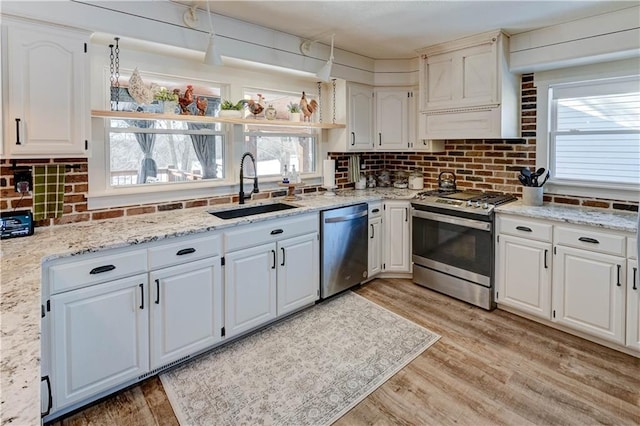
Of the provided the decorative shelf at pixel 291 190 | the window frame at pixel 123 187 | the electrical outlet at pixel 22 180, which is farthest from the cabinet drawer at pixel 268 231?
the electrical outlet at pixel 22 180

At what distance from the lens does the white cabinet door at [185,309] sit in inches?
91.1

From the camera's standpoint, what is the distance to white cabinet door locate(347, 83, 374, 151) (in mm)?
4062

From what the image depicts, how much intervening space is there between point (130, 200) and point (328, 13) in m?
2.12

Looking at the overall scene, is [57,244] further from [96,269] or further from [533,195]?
[533,195]

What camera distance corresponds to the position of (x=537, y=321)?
3105 mm

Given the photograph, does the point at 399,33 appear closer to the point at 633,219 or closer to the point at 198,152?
the point at 198,152

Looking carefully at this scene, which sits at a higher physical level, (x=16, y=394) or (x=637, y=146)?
(x=637, y=146)

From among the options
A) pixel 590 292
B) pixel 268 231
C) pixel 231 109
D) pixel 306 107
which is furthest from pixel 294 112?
pixel 590 292

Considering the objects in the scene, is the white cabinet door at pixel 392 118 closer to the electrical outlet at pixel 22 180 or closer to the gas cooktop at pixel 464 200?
the gas cooktop at pixel 464 200

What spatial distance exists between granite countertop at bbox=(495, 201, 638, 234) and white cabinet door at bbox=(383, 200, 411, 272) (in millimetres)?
966

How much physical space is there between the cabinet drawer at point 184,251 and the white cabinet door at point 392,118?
2.50m

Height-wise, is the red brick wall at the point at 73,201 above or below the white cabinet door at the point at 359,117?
below

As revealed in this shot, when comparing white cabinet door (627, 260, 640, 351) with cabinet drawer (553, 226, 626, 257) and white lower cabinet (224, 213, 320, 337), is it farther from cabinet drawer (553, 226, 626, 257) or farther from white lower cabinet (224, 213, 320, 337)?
white lower cabinet (224, 213, 320, 337)

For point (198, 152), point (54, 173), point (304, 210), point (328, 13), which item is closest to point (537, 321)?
point (304, 210)
